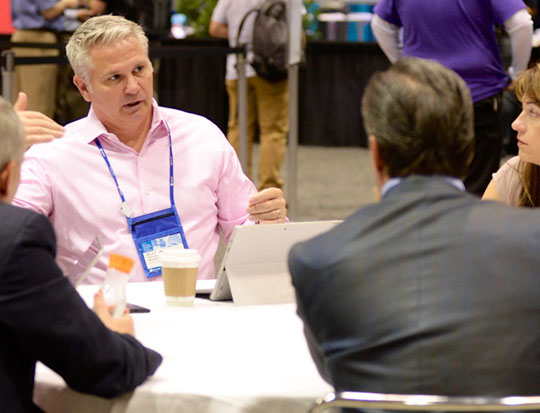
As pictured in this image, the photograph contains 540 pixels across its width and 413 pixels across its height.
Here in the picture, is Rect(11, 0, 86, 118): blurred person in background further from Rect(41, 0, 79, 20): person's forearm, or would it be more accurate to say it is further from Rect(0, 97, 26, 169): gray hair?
Rect(0, 97, 26, 169): gray hair

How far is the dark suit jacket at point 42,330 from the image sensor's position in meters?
1.43

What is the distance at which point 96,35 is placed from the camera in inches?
108

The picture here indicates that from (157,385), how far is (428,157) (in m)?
0.62

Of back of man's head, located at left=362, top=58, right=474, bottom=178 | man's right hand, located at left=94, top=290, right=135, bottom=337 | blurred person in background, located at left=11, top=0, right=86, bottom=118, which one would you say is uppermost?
back of man's head, located at left=362, top=58, right=474, bottom=178

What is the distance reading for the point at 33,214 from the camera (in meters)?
1.47

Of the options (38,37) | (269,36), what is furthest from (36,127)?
(38,37)

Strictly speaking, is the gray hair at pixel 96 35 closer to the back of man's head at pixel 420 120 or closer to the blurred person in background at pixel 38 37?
the back of man's head at pixel 420 120

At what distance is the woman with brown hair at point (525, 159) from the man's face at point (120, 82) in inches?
44.2

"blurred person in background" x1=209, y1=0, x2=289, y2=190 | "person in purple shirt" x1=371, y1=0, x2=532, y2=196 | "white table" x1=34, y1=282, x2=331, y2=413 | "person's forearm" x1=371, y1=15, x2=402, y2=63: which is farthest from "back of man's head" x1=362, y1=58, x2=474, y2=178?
"blurred person in background" x1=209, y1=0, x2=289, y2=190

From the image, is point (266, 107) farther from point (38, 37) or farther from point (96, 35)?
point (96, 35)

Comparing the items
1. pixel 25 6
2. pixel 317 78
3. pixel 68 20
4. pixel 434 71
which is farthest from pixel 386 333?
pixel 317 78

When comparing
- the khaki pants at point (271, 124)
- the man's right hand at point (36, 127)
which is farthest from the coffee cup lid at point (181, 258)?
the khaki pants at point (271, 124)

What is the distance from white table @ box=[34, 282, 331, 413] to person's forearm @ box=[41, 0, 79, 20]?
4.59 meters

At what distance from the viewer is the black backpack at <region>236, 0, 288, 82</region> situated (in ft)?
19.1
